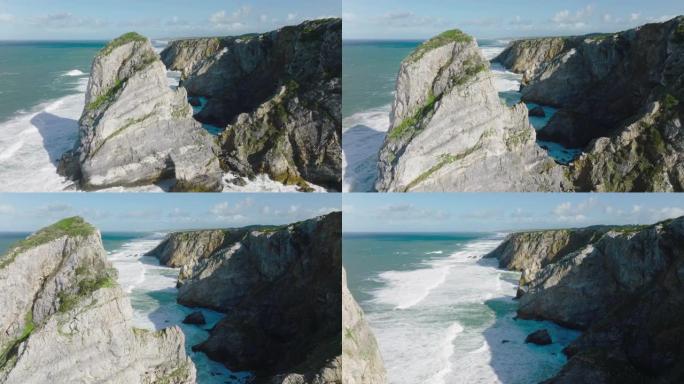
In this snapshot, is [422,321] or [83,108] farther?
[422,321]

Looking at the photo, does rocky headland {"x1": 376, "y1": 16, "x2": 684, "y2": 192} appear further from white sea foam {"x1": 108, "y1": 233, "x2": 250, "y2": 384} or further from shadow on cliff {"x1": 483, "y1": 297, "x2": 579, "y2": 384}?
white sea foam {"x1": 108, "y1": 233, "x2": 250, "y2": 384}

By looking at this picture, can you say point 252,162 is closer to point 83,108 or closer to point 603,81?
point 83,108

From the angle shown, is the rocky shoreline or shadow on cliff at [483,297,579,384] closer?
the rocky shoreline

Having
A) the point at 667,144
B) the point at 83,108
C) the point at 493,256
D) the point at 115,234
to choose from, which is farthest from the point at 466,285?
the point at 83,108

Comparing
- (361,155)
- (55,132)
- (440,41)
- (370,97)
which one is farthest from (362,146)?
(55,132)

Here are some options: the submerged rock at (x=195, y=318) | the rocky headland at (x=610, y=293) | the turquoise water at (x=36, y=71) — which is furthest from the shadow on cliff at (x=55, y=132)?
the rocky headland at (x=610, y=293)

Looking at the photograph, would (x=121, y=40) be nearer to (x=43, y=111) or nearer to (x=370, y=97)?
(x=43, y=111)

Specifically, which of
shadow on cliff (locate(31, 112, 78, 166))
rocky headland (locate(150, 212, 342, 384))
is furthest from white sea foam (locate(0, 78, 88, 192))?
rocky headland (locate(150, 212, 342, 384))
